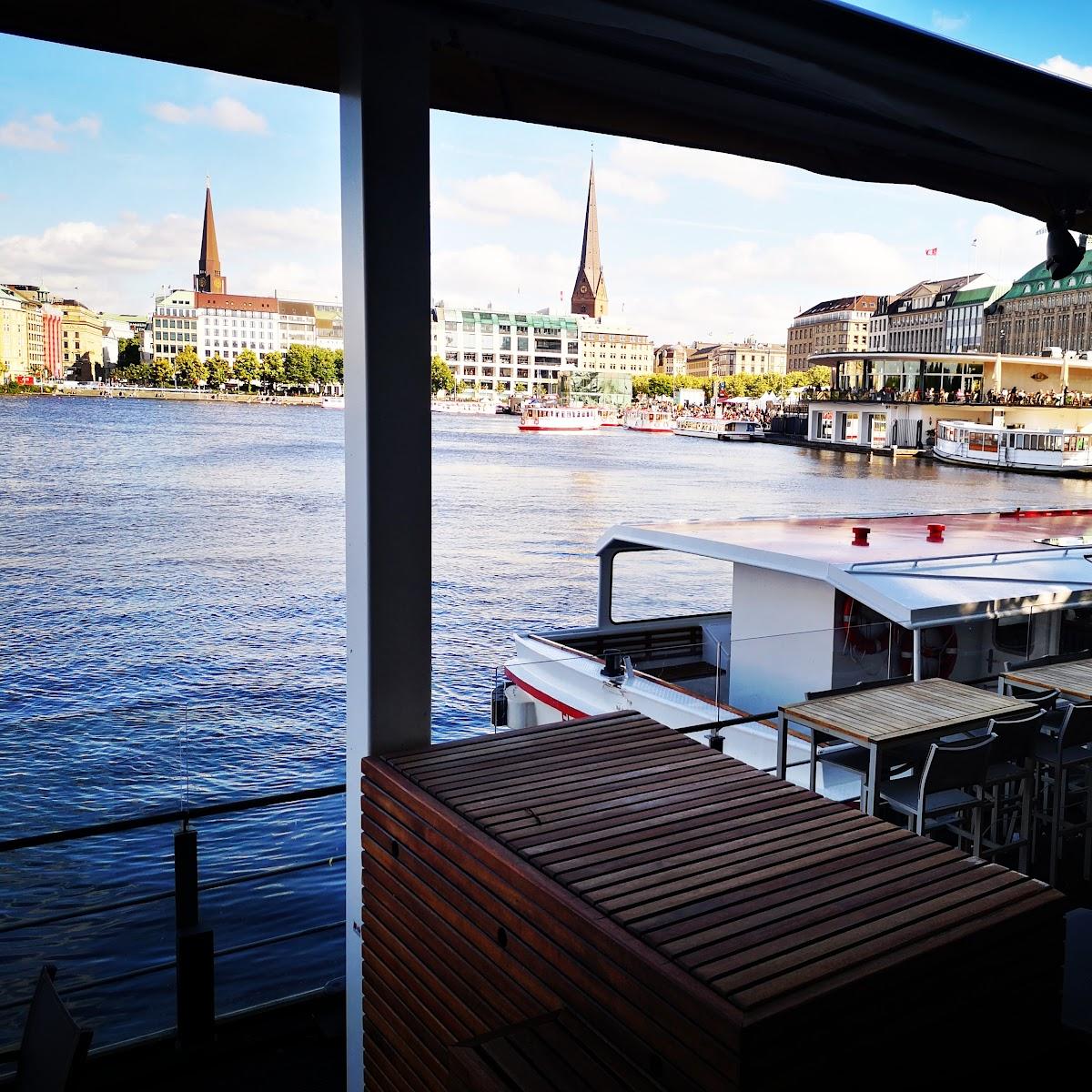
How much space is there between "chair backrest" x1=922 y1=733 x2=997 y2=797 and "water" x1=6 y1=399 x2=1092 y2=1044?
85.1 inches

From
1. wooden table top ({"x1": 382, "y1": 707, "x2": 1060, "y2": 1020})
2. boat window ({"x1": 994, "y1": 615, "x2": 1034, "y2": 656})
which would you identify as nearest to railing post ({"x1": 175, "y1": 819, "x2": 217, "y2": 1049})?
wooden table top ({"x1": 382, "y1": 707, "x2": 1060, "y2": 1020})

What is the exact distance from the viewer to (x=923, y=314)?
328 ft

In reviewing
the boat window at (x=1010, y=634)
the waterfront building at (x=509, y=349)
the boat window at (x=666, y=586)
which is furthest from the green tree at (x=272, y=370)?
the boat window at (x=1010, y=634)

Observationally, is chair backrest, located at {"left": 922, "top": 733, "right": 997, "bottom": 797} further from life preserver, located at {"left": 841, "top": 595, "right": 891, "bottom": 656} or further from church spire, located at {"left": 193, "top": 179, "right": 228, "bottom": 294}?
church spire, located at {"left": 193, "top": 179, "right": 228, "bottom": 294}

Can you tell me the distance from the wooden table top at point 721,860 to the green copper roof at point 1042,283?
76.8 meters

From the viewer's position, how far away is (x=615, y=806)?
2248 mm


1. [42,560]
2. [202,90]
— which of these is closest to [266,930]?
[42,560]

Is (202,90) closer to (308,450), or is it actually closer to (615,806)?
(308,450)

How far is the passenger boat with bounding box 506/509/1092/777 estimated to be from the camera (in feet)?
12.8

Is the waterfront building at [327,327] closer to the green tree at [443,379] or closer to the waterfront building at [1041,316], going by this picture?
the green tree at [443,379]

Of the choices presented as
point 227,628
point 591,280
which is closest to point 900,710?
point 227,628

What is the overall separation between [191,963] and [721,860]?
1562mm

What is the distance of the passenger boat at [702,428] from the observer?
8461cm

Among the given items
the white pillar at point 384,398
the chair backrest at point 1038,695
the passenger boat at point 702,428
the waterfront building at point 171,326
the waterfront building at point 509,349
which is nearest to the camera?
the white pillar at point 384,398
